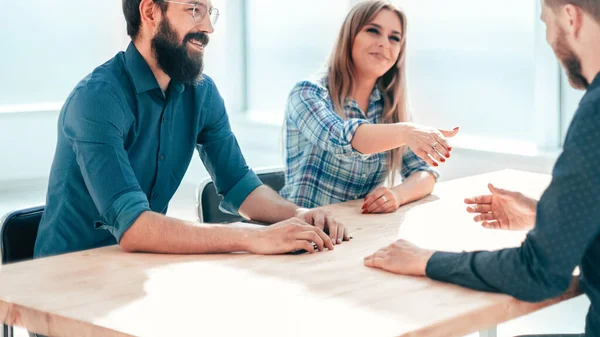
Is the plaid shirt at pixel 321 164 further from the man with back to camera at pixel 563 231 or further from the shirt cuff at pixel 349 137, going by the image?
the man with back to camera at pixel 563 231

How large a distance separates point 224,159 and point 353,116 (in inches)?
26.7

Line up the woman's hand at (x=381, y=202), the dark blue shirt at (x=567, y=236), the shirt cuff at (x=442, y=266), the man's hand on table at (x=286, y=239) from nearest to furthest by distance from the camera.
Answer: the dark blue shirt at (x=567, y=236), the shirt cuff at (x=442, y=266), the man's hand on table at (x=286, y=239), the woman's hand at (x=381, y=202)

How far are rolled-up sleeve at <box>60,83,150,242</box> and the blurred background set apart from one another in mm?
1380

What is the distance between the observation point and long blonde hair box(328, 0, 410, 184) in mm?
3322

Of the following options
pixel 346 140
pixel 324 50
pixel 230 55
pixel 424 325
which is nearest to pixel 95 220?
pixel 346 140

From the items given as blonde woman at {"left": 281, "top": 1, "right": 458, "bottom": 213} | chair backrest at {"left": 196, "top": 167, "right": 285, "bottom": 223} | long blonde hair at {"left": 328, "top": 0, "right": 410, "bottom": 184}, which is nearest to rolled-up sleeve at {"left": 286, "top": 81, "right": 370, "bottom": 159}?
blonde woman at {"left": 281, "top": 1, "right": 458, "bottom": 213}

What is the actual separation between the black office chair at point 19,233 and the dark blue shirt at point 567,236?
1.33m

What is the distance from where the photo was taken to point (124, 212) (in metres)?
2.23

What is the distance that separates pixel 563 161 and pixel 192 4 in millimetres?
1329

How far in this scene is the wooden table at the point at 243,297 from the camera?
5.33 ft

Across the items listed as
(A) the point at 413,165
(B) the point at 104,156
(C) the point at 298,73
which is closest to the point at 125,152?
(B) the point at 104,156

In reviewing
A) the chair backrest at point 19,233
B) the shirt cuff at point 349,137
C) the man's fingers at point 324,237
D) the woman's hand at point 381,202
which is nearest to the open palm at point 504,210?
the woman's hand at point 381,202

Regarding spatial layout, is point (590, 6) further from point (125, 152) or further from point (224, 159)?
point (224, 159)

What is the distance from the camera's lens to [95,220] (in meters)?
2.52
